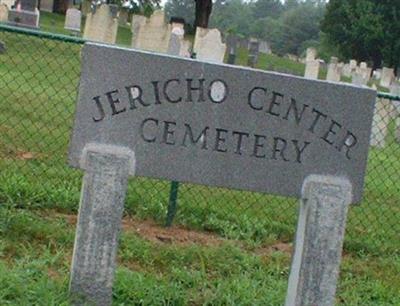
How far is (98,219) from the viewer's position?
365 centimetres

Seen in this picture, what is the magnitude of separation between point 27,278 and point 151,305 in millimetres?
646

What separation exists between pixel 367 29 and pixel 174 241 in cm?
4656

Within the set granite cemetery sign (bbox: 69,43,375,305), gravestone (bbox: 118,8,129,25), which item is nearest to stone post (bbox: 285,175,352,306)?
granite cemetery sign (bbox: 69,43,375,305)

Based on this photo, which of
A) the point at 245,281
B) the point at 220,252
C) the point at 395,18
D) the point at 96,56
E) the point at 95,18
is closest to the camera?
the point at 96,56

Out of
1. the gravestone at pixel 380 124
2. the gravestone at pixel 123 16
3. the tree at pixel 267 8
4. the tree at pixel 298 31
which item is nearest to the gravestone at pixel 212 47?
the gravestone at pixel 380 124

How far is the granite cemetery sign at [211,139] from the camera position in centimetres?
366

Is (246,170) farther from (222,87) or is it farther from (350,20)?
(350,20)

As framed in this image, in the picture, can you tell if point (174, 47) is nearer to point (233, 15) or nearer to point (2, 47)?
point (2, 47)

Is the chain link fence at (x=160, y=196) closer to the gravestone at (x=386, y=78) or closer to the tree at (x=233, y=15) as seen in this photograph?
the gravestone at (x=386, y=78)

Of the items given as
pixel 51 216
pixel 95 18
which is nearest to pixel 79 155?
pixel 51 216

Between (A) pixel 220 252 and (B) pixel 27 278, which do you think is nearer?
(B) pixel 27 278

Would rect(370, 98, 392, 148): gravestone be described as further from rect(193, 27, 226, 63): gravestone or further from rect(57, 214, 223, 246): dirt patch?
rect(57, 214, 223, 246): dirt patch

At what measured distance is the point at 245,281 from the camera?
4.45 metres

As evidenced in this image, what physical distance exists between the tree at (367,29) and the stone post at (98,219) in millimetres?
47485
